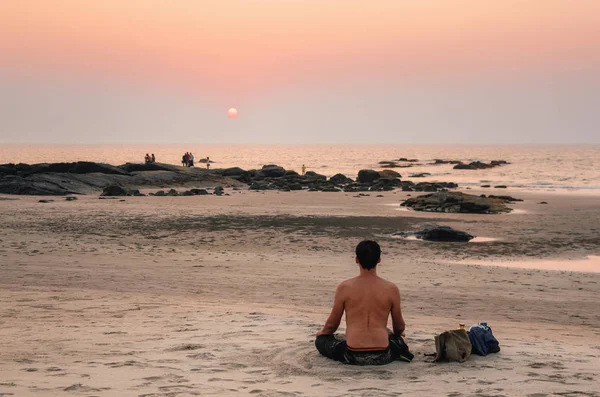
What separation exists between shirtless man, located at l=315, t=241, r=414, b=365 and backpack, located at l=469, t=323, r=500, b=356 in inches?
33.0

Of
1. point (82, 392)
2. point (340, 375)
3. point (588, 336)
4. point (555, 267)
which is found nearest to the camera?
point (82, 392)

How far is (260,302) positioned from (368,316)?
5801 millimetres

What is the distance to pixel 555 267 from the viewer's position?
19328mm

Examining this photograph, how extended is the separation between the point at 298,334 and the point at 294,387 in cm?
253

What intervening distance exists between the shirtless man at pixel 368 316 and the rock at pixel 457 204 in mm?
28017

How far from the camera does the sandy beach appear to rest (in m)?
7.55

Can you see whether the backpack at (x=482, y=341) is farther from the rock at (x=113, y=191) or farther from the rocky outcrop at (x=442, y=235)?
the rock at (x=113, y=191)

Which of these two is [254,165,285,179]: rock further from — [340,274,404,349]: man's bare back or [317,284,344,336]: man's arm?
[340,274,404,349]: man's bare back

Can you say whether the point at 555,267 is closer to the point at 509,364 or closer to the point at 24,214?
the point at 509,364

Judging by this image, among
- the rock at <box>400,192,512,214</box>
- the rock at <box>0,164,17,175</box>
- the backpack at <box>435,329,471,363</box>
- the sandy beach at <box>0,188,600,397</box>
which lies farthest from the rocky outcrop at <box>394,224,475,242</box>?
the rock at <box>0,164,17,175</box>

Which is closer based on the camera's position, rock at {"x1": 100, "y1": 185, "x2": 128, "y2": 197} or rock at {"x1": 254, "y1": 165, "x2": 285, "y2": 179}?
rock at {"x1": 100, "y1": 185, "x2": 128, "y2": 197}

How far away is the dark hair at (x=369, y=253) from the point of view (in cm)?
811

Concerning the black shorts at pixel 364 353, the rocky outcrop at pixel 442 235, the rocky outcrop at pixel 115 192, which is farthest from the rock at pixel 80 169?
the black shorts at pixel 364 353

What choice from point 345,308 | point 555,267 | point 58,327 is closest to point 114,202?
point 555,267
